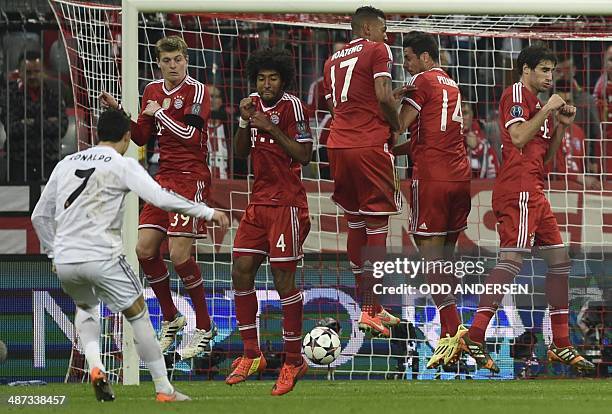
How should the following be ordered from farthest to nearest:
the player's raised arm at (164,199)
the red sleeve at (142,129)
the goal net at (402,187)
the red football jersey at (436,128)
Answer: the goal net at (402,187) < the red sleeve at (142,129) < the red football jersey at (436,128) < the player's raised arm at (164,199)

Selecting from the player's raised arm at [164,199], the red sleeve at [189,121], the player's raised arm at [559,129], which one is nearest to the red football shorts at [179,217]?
the red sleeve at [189,121]

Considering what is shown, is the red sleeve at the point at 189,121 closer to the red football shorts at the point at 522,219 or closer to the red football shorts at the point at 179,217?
the red football shorts at the point at 179,217

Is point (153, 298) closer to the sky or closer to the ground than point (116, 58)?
closer to the ground

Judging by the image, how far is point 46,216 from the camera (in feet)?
31.3

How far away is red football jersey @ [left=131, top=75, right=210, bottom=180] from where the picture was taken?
38.1 feet

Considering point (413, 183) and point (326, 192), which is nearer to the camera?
point (413, 183)

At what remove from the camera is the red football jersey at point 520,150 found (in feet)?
36.6

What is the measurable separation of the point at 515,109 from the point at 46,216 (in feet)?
12.9

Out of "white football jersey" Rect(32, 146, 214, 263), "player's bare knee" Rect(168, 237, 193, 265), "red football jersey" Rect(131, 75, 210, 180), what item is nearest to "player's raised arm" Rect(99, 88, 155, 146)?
"red football jersey" Rect(131, 75, 210, 180)

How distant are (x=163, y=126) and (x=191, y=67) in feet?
9.53

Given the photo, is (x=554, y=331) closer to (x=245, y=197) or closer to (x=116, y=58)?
(x=245, y=197)

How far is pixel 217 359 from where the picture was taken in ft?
43.2

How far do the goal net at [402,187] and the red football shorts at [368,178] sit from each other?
154 cm

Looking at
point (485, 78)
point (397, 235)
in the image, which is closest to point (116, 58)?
point (397, 235)
